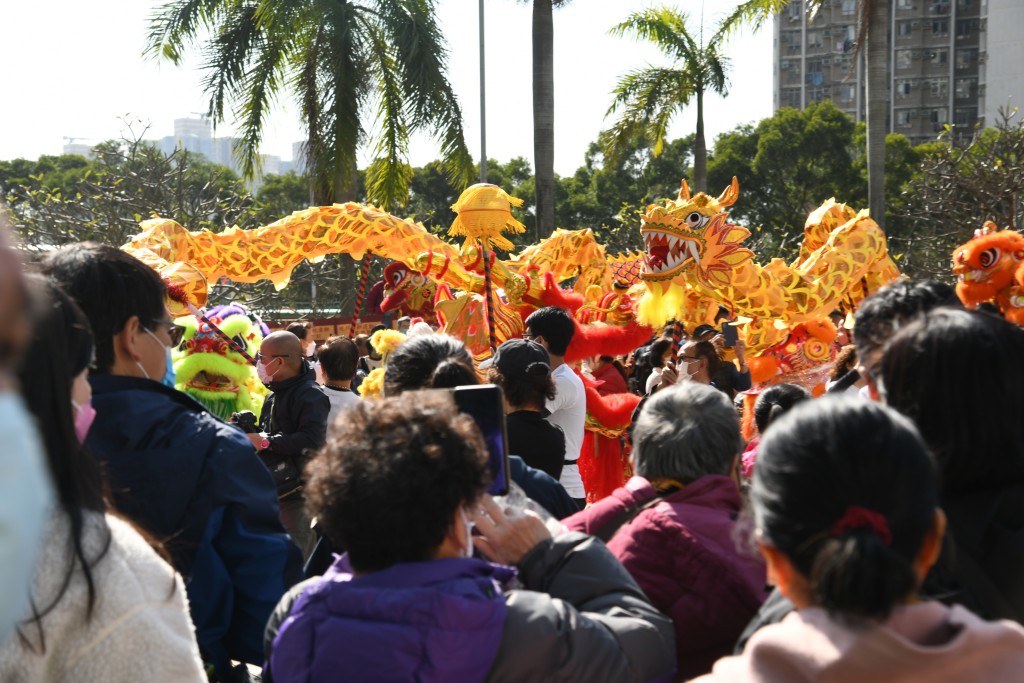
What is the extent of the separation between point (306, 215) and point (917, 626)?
32.5ft

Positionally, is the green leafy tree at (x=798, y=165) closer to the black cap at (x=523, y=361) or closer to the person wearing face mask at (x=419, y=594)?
the black cap at (x=523, y=361)

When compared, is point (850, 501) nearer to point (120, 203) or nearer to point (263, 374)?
point (263, 374)

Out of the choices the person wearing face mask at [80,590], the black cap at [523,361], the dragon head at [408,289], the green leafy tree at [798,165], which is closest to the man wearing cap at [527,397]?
the black cap at [523,361]

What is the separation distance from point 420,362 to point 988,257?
547cm

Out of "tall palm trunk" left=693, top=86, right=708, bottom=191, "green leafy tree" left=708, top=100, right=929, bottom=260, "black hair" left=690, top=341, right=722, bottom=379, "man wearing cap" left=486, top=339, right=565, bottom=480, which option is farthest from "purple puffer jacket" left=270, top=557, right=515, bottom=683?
"green leafy tree" left=708, top=100, right=929, bottom=260

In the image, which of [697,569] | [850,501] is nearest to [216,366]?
[697,569]

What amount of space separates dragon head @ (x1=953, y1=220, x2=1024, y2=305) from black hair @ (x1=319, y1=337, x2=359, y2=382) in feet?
14.3

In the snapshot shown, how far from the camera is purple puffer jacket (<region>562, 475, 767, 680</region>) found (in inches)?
85.9

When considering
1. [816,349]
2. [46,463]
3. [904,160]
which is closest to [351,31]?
[816,349]

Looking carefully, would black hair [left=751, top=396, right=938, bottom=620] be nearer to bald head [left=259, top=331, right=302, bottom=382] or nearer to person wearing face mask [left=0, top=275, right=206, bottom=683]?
person wearing face mask [left=0, top=275, right=206, bottom=683]

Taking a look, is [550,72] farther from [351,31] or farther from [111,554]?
[111,554]

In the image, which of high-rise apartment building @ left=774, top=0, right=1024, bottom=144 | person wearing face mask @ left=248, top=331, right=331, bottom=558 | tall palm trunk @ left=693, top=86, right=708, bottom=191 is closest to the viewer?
person wearing face mask @ left=248, top=331, right=331, bottom=558

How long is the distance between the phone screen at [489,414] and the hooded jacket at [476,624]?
22 cm

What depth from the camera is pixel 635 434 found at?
243 centimetres
